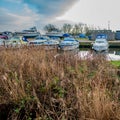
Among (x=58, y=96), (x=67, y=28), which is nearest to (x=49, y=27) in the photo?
(x=67, y=28)

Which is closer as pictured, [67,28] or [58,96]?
[58,96]

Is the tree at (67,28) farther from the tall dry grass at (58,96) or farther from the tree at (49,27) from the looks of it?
the tall dry grass at (58,96)

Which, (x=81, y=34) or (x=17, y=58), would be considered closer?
(x=17, y=58)

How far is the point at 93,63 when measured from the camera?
22.4 feet

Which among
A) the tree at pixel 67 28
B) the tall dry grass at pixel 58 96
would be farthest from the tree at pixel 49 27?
the tall dry grass at pixel 58 96

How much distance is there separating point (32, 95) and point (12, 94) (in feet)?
1.14

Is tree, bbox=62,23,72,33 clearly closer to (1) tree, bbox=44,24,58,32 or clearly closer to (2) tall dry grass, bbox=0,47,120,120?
(1) tree, bbox=44,24,58,32

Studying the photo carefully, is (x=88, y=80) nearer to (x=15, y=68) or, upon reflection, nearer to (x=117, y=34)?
(x=15, y=68)

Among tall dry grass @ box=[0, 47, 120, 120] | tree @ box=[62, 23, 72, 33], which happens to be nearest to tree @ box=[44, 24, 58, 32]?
tree @ box=[62, 23, 72, 33]

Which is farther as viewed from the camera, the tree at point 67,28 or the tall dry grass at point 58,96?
the tree at point 67,28

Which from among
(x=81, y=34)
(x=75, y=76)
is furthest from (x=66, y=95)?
(x=81, y=34)

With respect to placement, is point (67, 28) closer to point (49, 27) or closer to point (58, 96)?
point (49, 27)

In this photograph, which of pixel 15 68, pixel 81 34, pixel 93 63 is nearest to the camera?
pixel 15 68

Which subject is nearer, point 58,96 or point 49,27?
point 58,96
